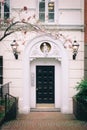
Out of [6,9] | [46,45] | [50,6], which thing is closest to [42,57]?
[46,45]

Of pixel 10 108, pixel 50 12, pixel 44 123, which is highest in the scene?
pixel 50 12

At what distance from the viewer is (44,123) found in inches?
600

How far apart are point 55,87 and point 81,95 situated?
105 inches

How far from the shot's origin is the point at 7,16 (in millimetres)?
18609

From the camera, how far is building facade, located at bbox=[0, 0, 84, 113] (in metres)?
18.5

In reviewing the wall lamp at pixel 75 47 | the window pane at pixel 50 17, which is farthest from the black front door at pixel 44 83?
the window pane at pixel 50 17

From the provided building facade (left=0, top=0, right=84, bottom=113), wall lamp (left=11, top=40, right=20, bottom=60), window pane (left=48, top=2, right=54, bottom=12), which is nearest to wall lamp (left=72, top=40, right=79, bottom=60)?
building facade (left=0, top=0, right=84, bottom=113)

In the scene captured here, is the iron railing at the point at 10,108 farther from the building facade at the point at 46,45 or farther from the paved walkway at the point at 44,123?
the building facade at the point at 46,45

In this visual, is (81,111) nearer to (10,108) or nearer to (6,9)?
(10,108)

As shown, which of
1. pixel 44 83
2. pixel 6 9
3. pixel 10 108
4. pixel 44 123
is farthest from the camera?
pixel 44 83

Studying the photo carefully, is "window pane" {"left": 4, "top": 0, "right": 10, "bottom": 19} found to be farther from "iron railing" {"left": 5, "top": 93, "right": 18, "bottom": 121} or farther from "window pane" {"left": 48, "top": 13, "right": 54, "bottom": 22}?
"iron railing" {"left": 5, "top": 93, "right": 18, "bottom": 121}

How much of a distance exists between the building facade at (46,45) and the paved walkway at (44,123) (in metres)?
1.17

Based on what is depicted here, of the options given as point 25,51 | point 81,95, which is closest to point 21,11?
point 25,51

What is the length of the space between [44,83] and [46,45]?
7.13 feet
